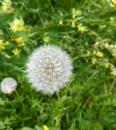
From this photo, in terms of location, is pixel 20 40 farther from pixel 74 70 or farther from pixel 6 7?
pixel 74 70

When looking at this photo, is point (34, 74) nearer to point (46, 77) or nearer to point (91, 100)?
point (46, 77)

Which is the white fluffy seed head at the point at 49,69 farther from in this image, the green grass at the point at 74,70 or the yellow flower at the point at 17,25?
the yellow flower at the point at 17,25

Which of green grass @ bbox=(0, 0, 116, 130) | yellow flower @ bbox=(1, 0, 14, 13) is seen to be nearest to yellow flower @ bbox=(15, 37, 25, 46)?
green grass @ bbox=(0, 0, 116, 130)

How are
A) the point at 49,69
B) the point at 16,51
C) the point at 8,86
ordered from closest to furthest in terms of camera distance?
the point at 49,69 → the point at 8,86 → the point at 16,51

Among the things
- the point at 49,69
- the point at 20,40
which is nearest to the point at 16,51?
the point at 20,40

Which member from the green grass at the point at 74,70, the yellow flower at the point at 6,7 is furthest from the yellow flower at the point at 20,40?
the yellow flower at the point at 6,7

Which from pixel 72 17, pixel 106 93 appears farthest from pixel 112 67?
pixel 72 17

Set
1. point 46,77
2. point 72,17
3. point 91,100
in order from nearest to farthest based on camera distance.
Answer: point 46,77, point 91,100, point 72,17
